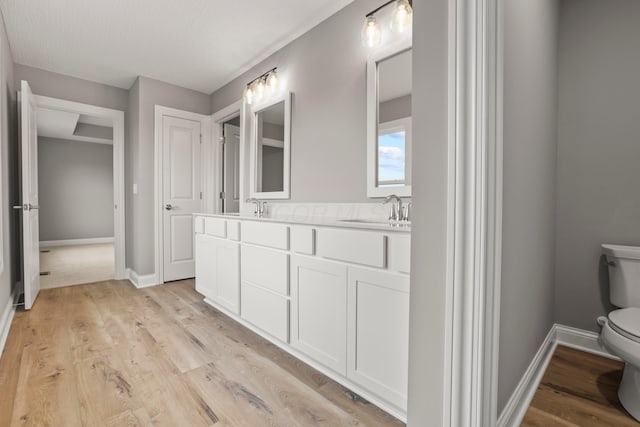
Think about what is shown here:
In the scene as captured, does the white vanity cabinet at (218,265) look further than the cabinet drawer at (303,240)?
Yes

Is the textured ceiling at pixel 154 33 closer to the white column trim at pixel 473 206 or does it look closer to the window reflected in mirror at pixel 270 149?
the window reflected in mirror at pixel 270 149

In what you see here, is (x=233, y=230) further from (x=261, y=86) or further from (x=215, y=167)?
(x=215, y=167)

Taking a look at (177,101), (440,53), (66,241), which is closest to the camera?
(440,53)

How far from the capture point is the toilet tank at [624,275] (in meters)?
1.60

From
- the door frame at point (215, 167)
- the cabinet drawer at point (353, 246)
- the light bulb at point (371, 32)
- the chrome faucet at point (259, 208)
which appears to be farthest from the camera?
the door frame at point (215, 167)

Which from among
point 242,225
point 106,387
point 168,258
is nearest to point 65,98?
point 168,258

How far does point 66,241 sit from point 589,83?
8.75 metres

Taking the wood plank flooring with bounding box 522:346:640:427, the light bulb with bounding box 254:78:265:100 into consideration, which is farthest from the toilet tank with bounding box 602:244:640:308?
the light bulb with bounding box 254:78:265:100

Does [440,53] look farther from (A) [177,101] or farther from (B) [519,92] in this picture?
(A) [177,101]

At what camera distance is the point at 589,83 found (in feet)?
5.99

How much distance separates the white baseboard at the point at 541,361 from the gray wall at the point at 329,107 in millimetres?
1276

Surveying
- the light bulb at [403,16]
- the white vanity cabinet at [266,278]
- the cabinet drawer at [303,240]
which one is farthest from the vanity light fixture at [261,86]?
the cabinet drawer at [303,240]

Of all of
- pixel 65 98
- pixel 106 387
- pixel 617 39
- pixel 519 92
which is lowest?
pixel 106 387

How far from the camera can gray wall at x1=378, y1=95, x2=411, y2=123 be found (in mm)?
1825
